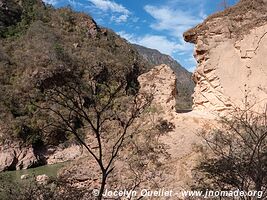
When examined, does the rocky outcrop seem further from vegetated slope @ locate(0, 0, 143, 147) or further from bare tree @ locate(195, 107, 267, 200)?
bare tree @ locate(195, 107, 267, 200)

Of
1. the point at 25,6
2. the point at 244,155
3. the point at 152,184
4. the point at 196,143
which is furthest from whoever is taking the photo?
the point at 25,6

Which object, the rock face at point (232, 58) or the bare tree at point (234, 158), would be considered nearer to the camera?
the bare tree at point (234, 158)

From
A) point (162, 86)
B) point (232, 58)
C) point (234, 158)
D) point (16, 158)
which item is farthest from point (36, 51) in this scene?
point (234, 158)

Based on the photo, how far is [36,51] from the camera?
44.8 m

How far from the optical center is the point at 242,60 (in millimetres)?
11297

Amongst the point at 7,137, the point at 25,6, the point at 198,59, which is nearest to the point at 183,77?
the point at 25,6

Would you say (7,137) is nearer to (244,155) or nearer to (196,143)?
(196,143)

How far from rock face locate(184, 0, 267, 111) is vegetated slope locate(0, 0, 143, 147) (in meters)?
11.3

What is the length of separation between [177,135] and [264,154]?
3596 millimetres

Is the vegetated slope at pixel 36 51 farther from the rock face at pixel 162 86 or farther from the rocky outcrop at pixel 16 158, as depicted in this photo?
the rock face at pixel 162 86

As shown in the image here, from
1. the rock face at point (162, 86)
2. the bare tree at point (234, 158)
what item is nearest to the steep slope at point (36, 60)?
the rock face at point (162, 86)

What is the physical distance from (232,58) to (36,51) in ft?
120

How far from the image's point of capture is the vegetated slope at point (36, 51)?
108 feet

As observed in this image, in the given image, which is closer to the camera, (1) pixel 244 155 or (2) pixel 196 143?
(1) pixel 244 155
